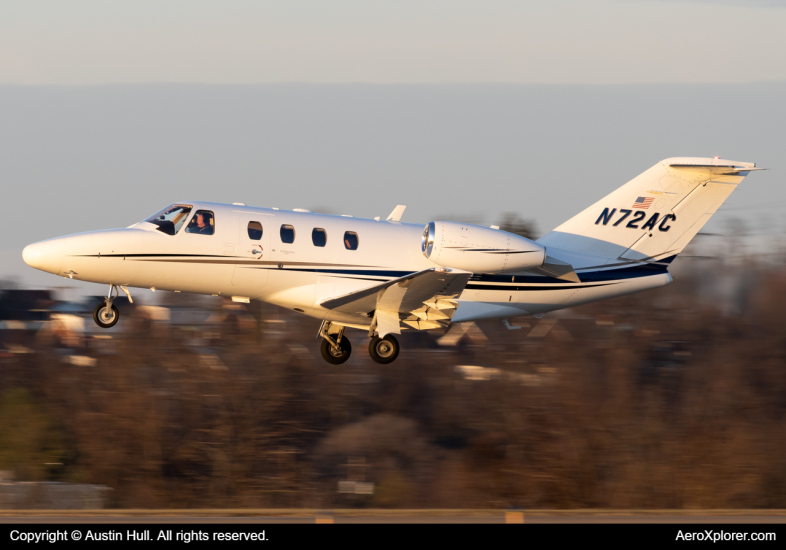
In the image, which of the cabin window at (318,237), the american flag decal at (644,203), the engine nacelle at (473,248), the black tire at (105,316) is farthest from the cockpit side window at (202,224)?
the american flag decal at (644,203)

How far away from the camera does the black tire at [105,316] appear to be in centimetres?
1755

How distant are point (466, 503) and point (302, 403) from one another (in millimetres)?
8414

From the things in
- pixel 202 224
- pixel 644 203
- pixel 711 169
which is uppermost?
pixel 711 169

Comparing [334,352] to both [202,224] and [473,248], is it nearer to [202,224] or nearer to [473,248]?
[202,224]

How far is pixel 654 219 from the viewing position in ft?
63.9

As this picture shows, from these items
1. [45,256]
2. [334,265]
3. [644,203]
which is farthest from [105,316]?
[644,203]

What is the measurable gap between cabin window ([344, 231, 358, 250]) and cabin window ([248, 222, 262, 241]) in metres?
1.70

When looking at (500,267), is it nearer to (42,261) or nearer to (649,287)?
(649,287)

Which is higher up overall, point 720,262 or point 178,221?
point 178,221

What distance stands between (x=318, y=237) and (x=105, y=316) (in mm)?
4616

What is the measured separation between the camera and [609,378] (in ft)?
118

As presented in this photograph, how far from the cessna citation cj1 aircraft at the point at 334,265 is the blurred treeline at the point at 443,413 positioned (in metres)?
16.1

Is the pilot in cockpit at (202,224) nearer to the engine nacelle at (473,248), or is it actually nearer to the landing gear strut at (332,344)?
the landing gear strut at (332,344)

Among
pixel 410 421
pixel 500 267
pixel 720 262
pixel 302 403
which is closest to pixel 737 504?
pixel 720 262
